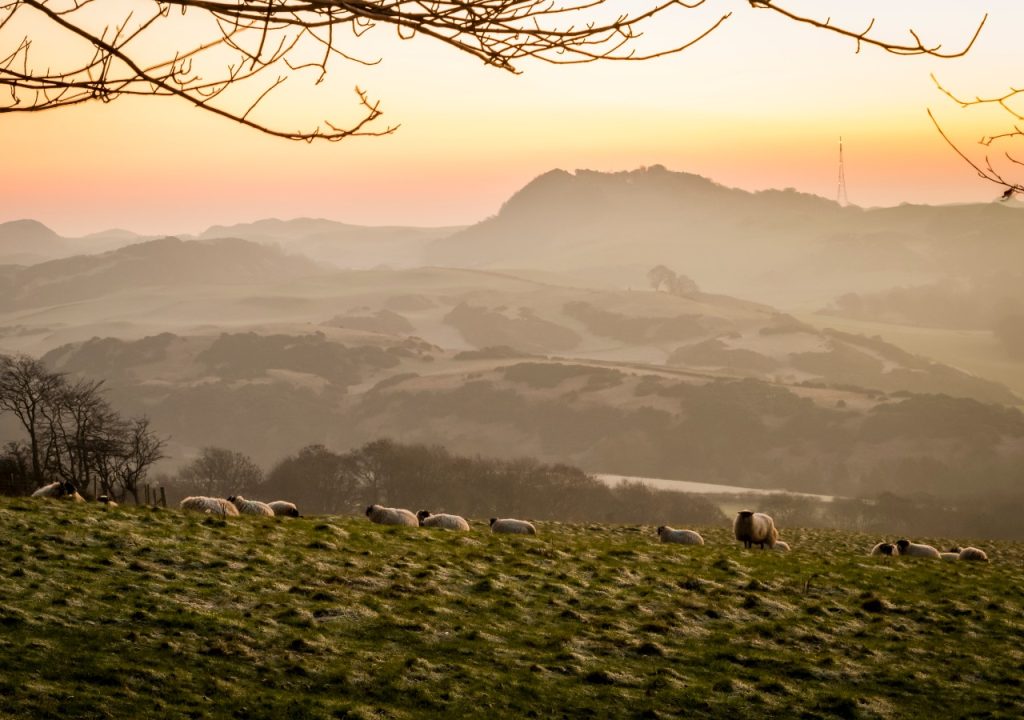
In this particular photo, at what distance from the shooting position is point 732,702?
14.1m

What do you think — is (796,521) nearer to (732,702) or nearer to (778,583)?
(778,583)

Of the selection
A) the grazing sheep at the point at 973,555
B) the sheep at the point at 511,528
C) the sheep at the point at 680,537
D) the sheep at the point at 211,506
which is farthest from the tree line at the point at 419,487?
the sheep at the point at 211,506

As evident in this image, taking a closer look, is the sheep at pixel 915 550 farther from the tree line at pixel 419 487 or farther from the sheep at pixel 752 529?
the tree line at pixel 419 487

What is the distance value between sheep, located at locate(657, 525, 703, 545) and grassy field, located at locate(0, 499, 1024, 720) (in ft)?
20.8

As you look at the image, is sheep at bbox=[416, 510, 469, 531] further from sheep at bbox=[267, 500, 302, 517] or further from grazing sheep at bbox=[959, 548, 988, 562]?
grazing sheep at bbox=[959, 548, 988, 562]

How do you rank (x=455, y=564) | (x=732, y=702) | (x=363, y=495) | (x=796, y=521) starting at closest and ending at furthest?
1. (x=732, y=702)
2. (x=455, y=564)
3. (x=363, y=495)
4. (x=796, y=521)

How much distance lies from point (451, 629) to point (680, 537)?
16.0 m

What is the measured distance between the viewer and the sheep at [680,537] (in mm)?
31219

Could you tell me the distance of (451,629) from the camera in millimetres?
16625

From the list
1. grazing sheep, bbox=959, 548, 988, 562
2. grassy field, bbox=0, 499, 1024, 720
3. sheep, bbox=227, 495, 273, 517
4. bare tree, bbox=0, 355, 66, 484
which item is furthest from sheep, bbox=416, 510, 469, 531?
bare tree, bbox=0, 355, 66, 484

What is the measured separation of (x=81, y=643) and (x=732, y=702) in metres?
8.35

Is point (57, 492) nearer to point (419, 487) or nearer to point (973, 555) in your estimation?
point (973, 555)

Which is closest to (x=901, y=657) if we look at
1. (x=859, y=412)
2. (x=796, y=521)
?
(x=796, y=521)

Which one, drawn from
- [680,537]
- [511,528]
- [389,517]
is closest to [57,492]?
[389,517]
